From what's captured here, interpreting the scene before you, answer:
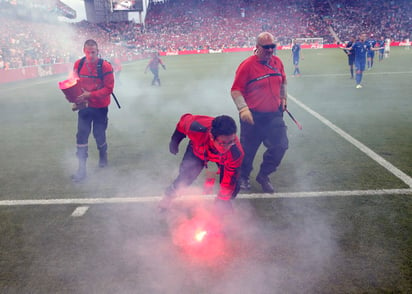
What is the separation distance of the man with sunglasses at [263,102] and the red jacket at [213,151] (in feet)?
2.79

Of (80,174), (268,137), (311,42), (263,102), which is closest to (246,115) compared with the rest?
(263,102)

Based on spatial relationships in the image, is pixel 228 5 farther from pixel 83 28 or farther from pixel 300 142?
pixel 300 142

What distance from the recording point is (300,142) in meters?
7.02

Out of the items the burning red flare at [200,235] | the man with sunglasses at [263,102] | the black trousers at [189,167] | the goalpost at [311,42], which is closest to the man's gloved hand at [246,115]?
the man with sunglasses at [263,102]

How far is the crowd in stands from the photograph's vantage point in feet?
177

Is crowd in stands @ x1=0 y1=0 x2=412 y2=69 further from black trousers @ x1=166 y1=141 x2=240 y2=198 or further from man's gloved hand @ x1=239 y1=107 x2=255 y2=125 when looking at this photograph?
black trousers @ x1=166 y1=141 x2=240 y2=198

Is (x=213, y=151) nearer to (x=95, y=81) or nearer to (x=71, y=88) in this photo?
(x=71, y=88)

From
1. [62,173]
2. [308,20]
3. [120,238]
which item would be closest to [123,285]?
[120,238]

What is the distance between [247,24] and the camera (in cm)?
6009

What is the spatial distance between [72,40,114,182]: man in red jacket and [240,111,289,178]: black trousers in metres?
2.23

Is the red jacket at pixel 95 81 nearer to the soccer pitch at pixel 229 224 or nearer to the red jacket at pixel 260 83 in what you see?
the soccer pitch at pixel 229 224

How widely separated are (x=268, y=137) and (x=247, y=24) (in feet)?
196

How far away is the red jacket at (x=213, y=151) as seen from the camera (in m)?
3.21

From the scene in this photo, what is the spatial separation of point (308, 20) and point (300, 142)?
58893mm
